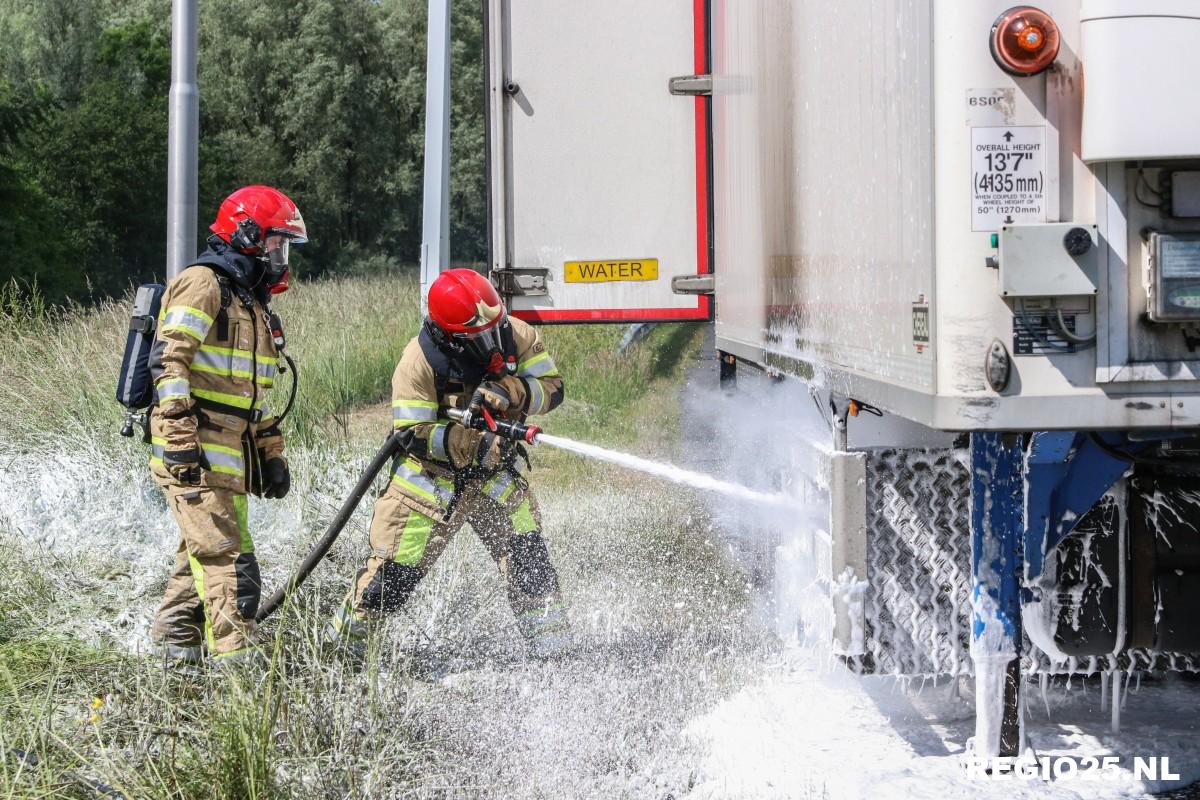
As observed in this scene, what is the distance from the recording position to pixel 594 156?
637 centimetres

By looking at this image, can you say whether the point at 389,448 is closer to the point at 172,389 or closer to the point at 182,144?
the point at 172,389

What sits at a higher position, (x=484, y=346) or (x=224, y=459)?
(x=484, y=346)

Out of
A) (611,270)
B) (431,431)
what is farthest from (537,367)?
(611,270)

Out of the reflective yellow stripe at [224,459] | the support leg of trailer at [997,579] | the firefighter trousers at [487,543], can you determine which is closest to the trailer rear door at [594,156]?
the firefighter trousers at [487,543]

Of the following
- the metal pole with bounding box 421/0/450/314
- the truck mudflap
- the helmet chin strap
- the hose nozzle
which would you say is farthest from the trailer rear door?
the metal pole with bounding box 421/0/450/314

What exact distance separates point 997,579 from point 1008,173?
1.15 meters

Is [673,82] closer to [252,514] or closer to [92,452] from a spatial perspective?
[252,514]

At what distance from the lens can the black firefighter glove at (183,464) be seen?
4.66 metres

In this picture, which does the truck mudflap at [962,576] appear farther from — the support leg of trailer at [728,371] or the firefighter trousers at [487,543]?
the support leg of trailer at [728,371]

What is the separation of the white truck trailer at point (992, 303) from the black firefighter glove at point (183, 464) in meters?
2.18

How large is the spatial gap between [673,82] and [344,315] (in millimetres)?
9006

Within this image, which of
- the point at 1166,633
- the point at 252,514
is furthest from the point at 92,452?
the point at 1166,633

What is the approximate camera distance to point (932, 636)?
3.70 meters

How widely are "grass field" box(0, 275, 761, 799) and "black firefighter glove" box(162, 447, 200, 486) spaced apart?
2.04ft
